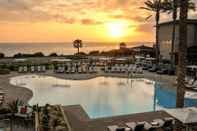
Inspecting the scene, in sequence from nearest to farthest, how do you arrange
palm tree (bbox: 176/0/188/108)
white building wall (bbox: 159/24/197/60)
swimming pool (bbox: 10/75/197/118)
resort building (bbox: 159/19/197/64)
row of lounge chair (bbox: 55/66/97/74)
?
palm tree (bbox: 176/0/188/108)
swimming pool (bbox: 10/75/197/118)
row of lounge chair (bbox: 55/66/97/74)
resort building (bbox: 159/19/197/64)
white building wall (bbox: 159/24/197/60)

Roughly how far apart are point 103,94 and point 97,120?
6509 mm

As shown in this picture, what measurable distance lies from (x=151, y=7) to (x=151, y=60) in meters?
6.55

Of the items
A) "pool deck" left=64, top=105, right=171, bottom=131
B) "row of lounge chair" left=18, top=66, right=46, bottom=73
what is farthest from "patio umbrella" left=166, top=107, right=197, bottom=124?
"row of lounge chair" left=18, top=66, right=46, bottom=73

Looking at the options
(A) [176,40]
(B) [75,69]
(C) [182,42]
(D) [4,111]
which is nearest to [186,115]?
(C) [182,42]

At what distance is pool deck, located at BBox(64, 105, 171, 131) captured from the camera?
432 inches

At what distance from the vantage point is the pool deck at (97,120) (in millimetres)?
10980

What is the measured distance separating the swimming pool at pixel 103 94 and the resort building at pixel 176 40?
372 inches

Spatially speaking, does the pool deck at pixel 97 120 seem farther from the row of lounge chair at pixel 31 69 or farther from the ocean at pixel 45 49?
the ocean at pixel 45 49

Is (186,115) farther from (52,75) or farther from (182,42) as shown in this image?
(52,75)

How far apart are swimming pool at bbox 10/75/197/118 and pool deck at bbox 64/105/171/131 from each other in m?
1.16

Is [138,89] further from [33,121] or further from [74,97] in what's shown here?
[33,121]

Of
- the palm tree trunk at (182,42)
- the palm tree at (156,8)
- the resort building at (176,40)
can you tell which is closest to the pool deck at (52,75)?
the palm tree at (156,8)

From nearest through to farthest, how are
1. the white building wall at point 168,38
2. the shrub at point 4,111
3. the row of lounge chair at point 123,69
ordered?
the shrub at point 4,111
the row of lounge chair at point 123,69
the white building wall at point 168,38

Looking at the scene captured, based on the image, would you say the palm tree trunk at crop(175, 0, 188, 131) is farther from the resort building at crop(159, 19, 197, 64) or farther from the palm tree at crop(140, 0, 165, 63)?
the resort building at crop(159, 19, 197, 64)
